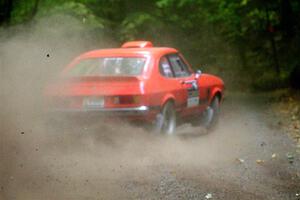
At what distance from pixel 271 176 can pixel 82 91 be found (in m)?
3.32

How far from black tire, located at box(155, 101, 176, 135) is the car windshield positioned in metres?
0.75

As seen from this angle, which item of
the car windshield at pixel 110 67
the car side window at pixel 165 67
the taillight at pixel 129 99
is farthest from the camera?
the car side window at pixel 165 67

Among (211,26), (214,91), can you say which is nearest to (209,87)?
(214,91)

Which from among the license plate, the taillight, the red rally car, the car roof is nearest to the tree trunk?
the red rally car

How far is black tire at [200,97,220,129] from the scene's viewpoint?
1317 cm

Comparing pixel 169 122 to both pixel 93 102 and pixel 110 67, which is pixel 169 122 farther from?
pixel 93 102

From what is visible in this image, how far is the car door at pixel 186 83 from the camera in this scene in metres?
11.5

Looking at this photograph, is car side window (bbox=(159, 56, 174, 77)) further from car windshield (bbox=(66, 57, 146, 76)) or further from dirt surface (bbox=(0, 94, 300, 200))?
dirt surface (bbox=(0, 94, 300, 200))

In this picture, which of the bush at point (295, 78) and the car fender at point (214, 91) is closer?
the car fender at point (214, 91)

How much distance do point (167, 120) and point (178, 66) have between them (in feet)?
4.66

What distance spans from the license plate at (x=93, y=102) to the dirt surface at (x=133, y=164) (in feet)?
1.05

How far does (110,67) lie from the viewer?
10.8 m

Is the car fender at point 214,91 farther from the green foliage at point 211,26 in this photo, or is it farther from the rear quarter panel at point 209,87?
the green foliage at point 211,26

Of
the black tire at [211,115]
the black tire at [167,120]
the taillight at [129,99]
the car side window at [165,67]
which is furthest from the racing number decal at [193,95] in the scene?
the taillight at [129,99]
